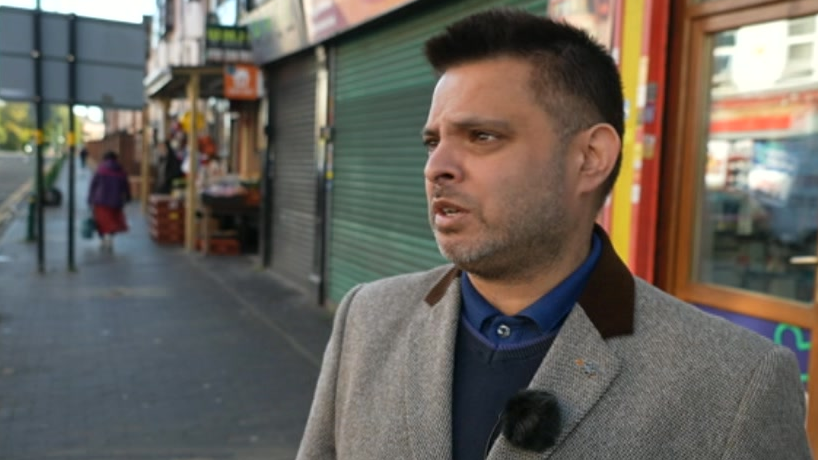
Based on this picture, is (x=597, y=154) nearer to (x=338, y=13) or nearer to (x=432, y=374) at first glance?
(x=432, y=374)

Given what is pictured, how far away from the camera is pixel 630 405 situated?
A: 129 cm

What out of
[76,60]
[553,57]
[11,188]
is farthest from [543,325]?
[11,188]

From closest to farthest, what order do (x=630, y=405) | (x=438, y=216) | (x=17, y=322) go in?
(x=630, y=405) < (x=438, y=216) < (x=17, y=322)

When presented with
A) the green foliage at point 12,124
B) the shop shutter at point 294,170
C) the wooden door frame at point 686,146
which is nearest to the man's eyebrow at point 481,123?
the wooden door frame at point 686,146

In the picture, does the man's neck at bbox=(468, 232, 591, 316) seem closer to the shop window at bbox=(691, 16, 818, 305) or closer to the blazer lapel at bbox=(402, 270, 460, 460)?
the blazer lapel at bbox=(402, 270, 460, 460)

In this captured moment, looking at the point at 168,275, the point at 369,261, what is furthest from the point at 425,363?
the point at 168,275

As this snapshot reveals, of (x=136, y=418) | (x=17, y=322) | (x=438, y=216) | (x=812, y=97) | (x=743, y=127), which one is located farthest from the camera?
(x=17, y=322)

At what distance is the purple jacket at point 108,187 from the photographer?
15.0 m

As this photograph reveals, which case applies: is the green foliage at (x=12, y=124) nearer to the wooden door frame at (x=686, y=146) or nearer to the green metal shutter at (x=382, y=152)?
the green metal shutter at (x=382, y=152)

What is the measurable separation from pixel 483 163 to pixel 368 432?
1.75 feet

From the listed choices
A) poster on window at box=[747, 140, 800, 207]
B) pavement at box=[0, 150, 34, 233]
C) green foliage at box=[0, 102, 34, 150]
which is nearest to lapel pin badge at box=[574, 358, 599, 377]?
poster on window at box=[747, 140, 800, 207]

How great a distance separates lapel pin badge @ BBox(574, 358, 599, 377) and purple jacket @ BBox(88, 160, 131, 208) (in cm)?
1486

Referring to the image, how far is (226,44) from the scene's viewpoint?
12.6 m

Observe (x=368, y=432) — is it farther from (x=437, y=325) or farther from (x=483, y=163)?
(x=483, y=163)
